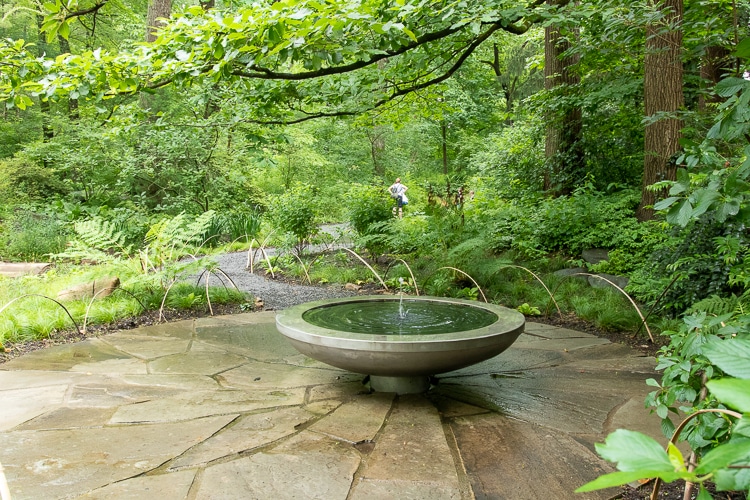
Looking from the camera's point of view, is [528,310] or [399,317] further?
[528,310]

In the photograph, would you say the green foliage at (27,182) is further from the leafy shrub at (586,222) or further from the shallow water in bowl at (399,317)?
the leafy shrub at (586,222)

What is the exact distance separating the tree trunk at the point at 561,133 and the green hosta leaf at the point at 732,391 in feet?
25.2

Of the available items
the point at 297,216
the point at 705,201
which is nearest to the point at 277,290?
the point at 297,216

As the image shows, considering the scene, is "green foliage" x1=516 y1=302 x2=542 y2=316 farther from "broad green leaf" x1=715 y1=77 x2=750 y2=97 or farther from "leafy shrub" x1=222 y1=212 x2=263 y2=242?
"leafy shrub" x1=222 y1=212 x2=263 y2=242

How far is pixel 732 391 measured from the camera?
497 millimetres

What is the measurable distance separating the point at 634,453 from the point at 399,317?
10.8 ft

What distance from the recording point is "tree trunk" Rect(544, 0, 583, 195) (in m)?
7.67

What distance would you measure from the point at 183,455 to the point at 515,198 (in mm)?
7611

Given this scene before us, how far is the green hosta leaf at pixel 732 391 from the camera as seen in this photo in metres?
0.48

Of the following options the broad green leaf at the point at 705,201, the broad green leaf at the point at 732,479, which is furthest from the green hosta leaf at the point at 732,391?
the broad green leaf at the point at 705,201

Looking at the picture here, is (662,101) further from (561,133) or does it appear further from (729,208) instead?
(729,208)

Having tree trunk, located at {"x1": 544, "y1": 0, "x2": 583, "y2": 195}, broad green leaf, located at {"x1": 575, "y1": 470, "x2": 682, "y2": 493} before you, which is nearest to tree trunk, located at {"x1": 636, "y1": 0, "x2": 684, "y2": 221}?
tree trunk, located at {"x1": 544, "y1": 0, "x2": 583, "y2": 195}

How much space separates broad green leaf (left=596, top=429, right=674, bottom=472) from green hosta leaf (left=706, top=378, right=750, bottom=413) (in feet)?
0.26

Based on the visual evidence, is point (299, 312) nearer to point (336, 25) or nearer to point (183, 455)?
point (183, 455)
